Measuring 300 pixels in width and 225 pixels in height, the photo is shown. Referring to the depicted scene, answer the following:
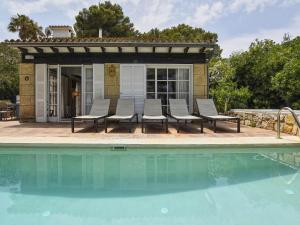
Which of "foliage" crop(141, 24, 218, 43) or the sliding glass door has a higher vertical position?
"foliage" crop(141, 24, 218, 43)

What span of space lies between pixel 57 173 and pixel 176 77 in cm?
851

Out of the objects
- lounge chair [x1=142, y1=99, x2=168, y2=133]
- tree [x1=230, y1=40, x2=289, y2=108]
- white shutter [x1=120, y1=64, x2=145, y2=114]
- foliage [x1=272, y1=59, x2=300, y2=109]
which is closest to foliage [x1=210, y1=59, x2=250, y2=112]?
tree [x1=230, y1=40, x2=289, y2=108]

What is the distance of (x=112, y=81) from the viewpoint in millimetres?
13070

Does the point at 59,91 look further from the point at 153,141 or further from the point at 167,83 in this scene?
the point at 153,141

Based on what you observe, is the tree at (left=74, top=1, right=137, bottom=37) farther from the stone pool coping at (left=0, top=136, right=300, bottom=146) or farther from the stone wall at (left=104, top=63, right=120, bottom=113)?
the stone pool coping at (left=0, top=136, right=300, bottom=146)

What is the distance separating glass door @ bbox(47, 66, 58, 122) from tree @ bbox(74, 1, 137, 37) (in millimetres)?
18548

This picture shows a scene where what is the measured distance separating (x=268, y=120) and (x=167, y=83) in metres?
4.48

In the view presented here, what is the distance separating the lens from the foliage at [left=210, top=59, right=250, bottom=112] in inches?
617

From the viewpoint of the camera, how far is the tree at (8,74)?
3212cm

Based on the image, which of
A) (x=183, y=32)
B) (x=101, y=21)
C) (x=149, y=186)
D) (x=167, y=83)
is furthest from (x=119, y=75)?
(x=183, y=32)

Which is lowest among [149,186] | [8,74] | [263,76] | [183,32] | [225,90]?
[149,186]

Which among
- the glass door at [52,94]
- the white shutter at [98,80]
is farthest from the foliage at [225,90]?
the glass door at [52,94]

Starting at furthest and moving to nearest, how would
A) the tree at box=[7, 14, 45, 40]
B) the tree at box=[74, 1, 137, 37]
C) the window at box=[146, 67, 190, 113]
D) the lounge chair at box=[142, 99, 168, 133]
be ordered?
the tree at box=[7, 14, 45, 40]
the tree at box=[74, 1, 137, 37]
the window at box=[146, 67, 190, 113]
the lounge chair at box=[142, 99, 168, 133]

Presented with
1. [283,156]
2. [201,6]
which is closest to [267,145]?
[283,156]
